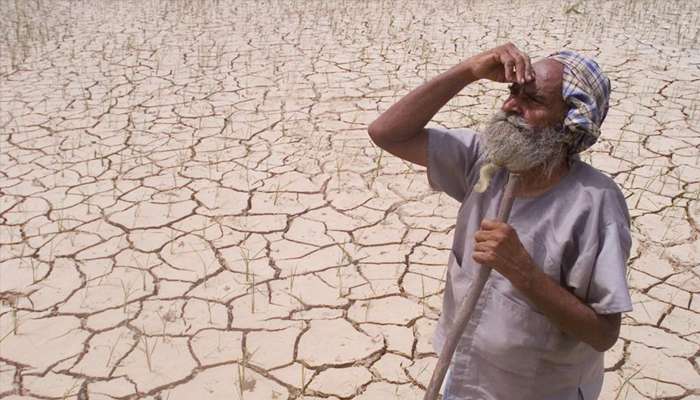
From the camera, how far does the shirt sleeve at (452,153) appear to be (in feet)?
4.77

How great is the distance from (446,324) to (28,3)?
9.36 meters

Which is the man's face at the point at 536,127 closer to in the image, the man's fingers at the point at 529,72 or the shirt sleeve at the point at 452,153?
the man's fingers at the point at 529,72

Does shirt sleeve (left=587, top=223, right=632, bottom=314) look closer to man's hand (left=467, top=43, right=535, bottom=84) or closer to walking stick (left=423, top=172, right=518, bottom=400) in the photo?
walking stick (left=423, top=172, right=518, bottom=400)

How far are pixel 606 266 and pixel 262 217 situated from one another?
8.13ft

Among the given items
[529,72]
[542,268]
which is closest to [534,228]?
[542,268]

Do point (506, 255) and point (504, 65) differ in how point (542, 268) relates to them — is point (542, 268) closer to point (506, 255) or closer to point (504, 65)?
point (506, 255)

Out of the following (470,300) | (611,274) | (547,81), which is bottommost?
(470,300)

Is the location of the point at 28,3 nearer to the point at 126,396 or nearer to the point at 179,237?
the point at 179,237

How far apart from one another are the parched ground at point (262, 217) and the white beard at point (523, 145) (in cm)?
131

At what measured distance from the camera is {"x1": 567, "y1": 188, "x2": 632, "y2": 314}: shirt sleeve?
1.17m

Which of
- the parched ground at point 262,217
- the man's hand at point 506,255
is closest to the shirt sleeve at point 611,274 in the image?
the man's hand at point 506,255

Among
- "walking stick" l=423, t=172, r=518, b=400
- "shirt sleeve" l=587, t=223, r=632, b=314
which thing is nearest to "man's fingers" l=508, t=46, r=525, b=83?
"walking stick" l=423, t=172, r=518, b=400

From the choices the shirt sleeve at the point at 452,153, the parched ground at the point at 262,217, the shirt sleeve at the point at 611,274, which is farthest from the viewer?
the parched ground at the point at 262,217

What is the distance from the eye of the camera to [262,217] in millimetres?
3494
